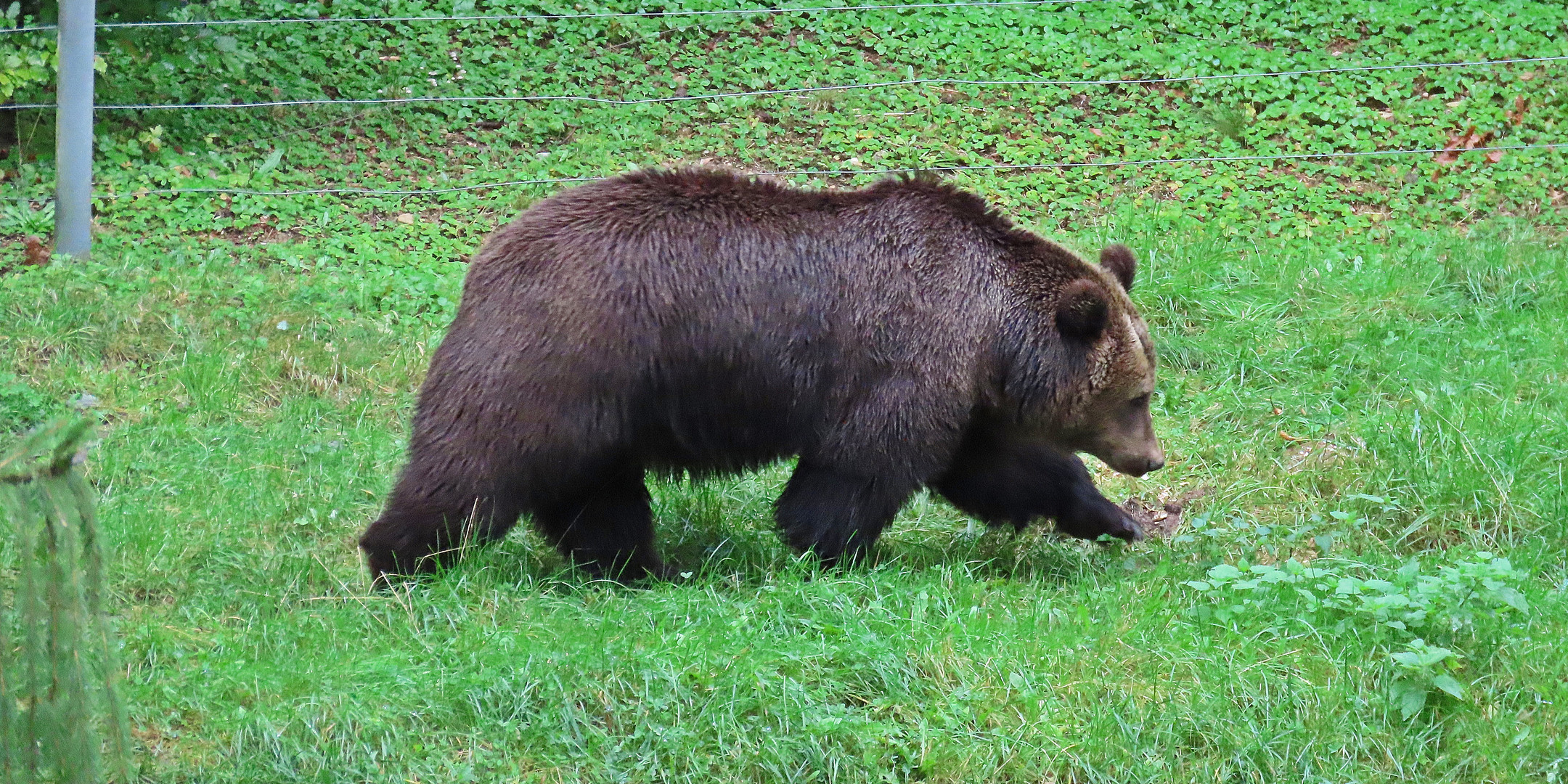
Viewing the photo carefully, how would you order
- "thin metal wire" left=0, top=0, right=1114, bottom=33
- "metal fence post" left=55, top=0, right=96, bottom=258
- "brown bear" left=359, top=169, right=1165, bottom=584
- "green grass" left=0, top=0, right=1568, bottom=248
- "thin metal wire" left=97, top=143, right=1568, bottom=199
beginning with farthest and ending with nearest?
"green grass" left=0, top=0, right=1568, bottom=248, "thin metal wire" left=0, top=0, right=1114, bottom=33, "thin metal wire" left=97, top=143, right=1568, bottom=199, "metal fence post" left=55, top=0, right=96, bottom=258, "brown bear" left=359, top=169, right=1165, bottom=584

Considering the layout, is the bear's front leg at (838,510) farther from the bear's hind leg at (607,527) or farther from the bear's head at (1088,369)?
the bear's head at (1088,369)

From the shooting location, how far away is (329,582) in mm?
5492

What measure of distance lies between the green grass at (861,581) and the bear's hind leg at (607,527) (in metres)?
0.14

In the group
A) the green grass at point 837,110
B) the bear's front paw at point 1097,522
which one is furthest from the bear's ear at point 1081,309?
the green grass at point 837,110

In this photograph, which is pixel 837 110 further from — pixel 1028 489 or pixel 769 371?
pixel 769 371

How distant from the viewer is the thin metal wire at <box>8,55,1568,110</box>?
9641mm

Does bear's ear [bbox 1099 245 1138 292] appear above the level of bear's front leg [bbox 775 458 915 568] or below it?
above

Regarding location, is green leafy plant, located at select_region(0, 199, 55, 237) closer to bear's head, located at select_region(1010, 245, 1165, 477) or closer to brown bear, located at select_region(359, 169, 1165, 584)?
brown bear, located at select_region(359, 169, 1165, 584)

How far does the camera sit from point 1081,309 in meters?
5.73

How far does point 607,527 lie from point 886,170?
4863 mm

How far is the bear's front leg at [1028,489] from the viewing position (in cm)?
607

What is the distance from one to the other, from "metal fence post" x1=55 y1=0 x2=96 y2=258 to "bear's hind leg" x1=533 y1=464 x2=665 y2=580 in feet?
13.7

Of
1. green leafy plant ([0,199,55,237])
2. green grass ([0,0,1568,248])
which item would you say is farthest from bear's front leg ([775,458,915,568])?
green leafy plant ([0,199,55,237])

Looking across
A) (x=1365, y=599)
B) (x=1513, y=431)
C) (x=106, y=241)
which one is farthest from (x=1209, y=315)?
(x=106, y=241)
